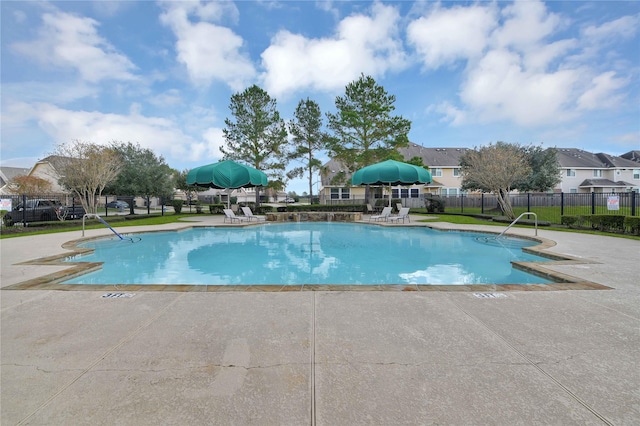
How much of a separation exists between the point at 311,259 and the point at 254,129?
19074mm

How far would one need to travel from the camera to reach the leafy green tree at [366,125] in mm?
23219

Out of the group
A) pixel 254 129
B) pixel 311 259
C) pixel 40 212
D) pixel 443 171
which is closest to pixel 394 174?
pixel 311 259

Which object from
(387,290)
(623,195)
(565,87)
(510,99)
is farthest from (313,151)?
(387,290)

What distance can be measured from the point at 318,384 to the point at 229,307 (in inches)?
72.8

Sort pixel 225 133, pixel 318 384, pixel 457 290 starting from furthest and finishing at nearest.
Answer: pixel 225 133 < pixel 457 290 < pixel 318 384

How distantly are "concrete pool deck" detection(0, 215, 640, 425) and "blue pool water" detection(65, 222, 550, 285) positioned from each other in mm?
2002

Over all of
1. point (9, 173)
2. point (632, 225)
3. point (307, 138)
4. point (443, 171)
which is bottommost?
point (632, 225)

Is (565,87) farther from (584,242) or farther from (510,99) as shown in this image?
(584,242)

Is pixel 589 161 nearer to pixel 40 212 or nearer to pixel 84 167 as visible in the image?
pixel 84 167

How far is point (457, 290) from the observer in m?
4.15

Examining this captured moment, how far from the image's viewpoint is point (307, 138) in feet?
85.5

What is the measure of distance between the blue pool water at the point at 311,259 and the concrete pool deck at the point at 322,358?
200 centimetres

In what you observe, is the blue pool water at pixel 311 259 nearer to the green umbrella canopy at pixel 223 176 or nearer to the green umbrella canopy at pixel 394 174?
the green umbrella canopy at pixel 394 174

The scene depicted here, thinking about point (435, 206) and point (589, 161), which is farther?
point (589, 161)
